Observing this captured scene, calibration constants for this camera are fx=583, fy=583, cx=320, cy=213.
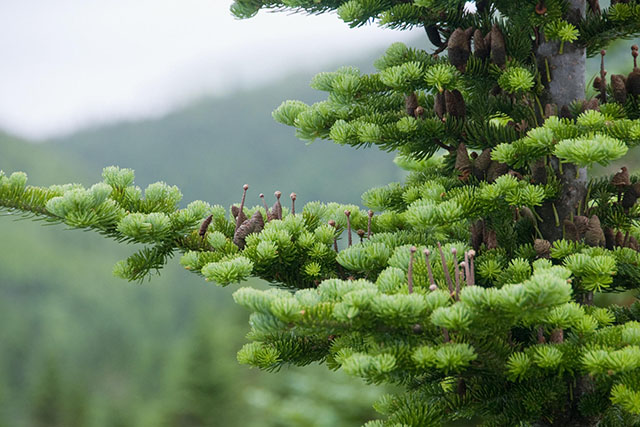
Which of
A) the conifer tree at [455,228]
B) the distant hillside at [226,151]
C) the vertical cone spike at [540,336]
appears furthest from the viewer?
the distant hillside at [226,151]

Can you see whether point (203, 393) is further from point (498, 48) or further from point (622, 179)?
point (498, 48)

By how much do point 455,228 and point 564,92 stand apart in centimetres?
100

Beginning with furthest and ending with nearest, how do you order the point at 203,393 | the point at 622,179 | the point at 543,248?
1. the point at 203,393
2. the point at 622,179
3. the point at 543,248

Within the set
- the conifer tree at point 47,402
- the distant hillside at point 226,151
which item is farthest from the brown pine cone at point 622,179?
the distant hillside at point 226,151

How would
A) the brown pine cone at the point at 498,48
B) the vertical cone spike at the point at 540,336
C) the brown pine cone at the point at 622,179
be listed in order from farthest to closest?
the brown pine cone at the point at 622,179 < the brown pine cone at the point at 498,48 < the vertical cone spike at the point at 540,336

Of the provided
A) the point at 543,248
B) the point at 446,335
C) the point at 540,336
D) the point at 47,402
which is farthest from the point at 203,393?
the point at 446,335

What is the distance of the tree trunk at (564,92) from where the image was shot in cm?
324

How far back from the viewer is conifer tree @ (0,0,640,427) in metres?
2.26

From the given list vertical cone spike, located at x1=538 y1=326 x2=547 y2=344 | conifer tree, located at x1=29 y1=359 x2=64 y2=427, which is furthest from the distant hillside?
vertical cone spike, located at x1=538 y1=326 x2=547 y2=344

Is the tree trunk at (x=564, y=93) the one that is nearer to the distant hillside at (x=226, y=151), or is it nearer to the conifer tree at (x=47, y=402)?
the conifer tree at (x=47, y=402)

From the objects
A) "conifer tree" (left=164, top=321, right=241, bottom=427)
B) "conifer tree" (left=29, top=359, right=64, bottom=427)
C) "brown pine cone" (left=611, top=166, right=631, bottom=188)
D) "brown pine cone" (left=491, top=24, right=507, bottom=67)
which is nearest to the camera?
"brown pine cone" (left=491, top=24, right=507, bottom=67)

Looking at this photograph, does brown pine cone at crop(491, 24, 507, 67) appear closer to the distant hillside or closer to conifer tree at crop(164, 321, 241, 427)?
conifer tree at crop(164, 321, 241, 427)

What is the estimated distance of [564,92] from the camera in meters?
3.30

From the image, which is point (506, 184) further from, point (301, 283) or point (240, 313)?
point (240, 313)
